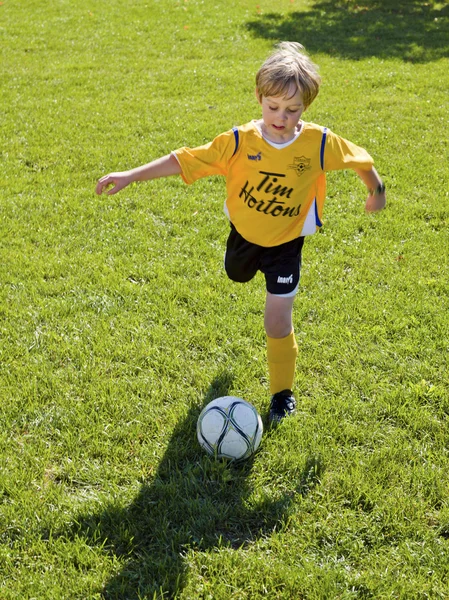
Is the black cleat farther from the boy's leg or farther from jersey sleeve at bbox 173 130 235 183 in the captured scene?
jersey sleeve at bbox 173 130 235 183

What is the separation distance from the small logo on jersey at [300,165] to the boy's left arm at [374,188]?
0.35m

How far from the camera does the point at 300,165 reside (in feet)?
10.6

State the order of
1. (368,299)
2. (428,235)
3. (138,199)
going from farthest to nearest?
(138,199)
(428,235)
(368,299)

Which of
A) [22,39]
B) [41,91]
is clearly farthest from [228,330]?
[22,39]

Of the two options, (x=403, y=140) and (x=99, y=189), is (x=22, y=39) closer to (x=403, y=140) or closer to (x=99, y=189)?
(x=403, y=140)

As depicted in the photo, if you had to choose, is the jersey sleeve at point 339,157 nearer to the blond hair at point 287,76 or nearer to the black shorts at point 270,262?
the blond hair at point 287,76

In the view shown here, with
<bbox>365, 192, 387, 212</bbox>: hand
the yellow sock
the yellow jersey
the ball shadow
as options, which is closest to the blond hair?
the yellow jersey

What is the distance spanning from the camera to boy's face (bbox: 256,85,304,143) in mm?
2986

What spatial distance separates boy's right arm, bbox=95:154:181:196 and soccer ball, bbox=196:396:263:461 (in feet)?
4.08

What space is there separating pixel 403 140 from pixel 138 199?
3.36 m

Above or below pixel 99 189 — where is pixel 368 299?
below

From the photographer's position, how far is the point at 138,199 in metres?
5.88

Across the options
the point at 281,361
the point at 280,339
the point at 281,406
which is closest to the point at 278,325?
the point at 280,339

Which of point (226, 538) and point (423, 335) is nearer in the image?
point (226, 538)
